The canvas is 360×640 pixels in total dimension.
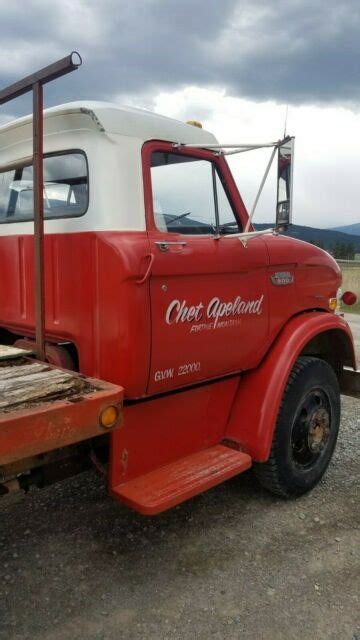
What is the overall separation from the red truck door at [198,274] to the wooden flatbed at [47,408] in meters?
0.47

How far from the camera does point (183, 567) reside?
2.88 metres

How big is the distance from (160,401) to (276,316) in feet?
3.30

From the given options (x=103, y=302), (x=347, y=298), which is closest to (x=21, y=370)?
(x=103, y=302)

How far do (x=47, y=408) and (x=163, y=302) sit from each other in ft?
2.87

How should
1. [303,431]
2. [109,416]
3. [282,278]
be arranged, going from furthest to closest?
[303,431] < [282,278] < [109,416]

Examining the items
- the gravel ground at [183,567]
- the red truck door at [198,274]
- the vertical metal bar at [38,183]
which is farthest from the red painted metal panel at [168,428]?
the vertical metal bar at [38,183]

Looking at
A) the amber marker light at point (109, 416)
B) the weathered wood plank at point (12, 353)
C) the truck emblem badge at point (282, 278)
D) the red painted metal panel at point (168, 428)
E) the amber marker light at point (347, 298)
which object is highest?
the truck emblem badge at point (282, 278)

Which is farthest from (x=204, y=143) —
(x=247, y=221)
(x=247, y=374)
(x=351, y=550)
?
(x=351, y=550)

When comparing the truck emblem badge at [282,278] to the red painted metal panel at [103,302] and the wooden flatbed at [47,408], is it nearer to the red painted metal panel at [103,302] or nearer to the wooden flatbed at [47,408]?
the red painted metal panel at [103,302]

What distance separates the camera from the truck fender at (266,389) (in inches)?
129

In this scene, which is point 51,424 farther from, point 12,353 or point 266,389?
point 266,389

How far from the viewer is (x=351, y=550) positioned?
3.06 metres

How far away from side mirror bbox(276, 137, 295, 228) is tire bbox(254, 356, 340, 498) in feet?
3.90

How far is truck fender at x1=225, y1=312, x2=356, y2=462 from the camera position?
10.7ft
